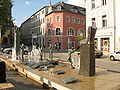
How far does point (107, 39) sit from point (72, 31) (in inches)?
912

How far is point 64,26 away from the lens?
48.5 meters

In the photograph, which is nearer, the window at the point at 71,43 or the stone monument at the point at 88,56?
the stone monument at the point at 88,56

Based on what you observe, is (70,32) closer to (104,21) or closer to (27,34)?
(104,21)

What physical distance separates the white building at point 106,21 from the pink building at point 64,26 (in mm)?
16823

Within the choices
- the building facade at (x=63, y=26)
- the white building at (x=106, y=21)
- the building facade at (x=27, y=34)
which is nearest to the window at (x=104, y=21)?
the white building at (x=106, y=21)

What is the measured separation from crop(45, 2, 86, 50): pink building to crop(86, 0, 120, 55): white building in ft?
55.2

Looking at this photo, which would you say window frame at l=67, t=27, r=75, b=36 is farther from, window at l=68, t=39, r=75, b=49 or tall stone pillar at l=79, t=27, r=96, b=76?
tall stone pillar at l=79, t=27, r=96, b=76

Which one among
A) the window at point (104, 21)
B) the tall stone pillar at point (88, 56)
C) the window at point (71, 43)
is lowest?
the tall stone pillar at point (88, 56)

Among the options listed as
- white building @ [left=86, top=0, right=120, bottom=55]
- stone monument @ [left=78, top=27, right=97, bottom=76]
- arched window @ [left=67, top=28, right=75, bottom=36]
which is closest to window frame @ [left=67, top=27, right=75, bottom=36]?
arched window @ [left=67, top=28, right=75, bottom=36]

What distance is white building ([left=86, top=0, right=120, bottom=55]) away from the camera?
86.6ft

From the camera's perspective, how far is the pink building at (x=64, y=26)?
159 feet

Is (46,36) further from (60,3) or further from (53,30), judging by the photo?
(60,3)

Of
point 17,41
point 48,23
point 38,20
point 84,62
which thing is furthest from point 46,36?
point 84,62

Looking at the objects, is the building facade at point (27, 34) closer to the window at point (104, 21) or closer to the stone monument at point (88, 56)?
the window at point (104, 21)
